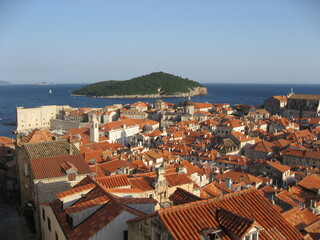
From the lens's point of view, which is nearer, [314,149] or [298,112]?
[314,149]

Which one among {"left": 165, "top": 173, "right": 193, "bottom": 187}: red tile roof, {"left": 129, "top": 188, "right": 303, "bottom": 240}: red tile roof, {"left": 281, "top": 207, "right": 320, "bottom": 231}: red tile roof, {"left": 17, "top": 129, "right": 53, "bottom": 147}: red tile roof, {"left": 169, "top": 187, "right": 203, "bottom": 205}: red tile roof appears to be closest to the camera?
{"left": 129, "top": 188, "right": 303, "bottom": 240}: red tile roof

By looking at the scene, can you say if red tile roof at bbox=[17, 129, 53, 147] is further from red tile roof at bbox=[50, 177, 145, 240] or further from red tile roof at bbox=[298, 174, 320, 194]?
red tile roof at bbox=[298, 174, 320, 194]

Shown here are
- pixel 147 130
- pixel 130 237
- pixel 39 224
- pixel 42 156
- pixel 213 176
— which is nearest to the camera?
pixel 130 237

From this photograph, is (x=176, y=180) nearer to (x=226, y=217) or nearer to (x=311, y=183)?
(x=226, y=217)

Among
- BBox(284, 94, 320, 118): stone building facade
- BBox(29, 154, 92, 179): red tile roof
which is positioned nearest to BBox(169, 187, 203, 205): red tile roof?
BBox(29, 154, 92, 179): red tile roof

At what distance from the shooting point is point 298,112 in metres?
82.1

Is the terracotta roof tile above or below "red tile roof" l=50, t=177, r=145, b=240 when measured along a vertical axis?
above

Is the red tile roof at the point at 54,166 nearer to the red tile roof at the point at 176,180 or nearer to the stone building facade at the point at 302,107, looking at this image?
the red tile roof at the point at 176,180

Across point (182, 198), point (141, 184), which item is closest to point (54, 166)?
point (141, 184)

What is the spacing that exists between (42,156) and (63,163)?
1472mm

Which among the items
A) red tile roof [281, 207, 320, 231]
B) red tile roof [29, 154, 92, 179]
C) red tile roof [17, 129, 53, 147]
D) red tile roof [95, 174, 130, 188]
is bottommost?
red tile roof [281, 207, 320, 231]

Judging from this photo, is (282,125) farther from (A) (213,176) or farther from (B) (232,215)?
(B) (232,215)

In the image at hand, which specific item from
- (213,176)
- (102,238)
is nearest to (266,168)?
(213,176)

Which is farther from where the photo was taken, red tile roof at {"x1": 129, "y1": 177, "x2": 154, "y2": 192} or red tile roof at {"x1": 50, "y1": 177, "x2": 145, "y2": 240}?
red tile roof at {"x1": 129, "y1": 177, "x2": 154, "y2": 192}
